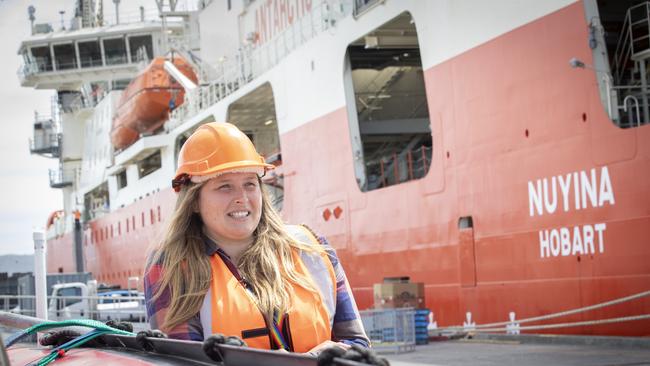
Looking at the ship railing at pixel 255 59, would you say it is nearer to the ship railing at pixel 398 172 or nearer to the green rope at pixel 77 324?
the ship railing at pixel 398 172

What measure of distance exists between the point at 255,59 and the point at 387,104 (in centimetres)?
362

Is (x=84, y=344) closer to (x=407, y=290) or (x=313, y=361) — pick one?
(x=313, y=361)

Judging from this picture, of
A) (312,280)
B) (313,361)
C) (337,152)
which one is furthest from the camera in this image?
(337,152)

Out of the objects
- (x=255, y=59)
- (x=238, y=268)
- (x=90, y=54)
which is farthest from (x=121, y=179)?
(x=238, y=268)

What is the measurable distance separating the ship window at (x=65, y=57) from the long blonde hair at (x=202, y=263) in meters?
37.4

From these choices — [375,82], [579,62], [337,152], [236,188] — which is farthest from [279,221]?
[375,82]

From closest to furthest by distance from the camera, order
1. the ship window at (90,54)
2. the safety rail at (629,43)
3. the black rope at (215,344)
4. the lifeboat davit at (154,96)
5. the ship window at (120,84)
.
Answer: the black rope at (215,344)
the safety rail at (629,43)
the lifeboat davit at (154,96)
the ship window at (90,54)
the ship window at (120,84)

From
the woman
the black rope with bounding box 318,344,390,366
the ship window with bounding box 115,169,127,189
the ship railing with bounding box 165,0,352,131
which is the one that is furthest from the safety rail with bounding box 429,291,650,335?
the ship window with bounding box 115,169,127,189

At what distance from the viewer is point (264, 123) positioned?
25891 mm

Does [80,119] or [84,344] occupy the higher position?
[80,119]

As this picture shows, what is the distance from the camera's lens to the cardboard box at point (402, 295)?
13.6 meters

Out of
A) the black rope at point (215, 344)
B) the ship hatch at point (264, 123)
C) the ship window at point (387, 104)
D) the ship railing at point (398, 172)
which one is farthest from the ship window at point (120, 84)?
the black rope at point (215, 344)

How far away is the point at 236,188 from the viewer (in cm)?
321

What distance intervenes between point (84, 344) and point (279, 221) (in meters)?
0.80
